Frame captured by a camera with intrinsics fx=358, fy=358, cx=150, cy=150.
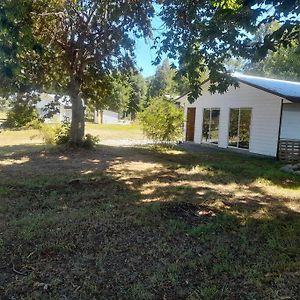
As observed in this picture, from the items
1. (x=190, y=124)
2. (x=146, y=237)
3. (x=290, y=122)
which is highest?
(x=290, y=122)

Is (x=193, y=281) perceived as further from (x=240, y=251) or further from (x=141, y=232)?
(x=141, y=232)

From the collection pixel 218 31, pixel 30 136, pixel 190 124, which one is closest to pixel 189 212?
pixel 218 31

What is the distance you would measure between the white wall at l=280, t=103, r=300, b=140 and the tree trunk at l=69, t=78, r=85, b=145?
27.2 ft

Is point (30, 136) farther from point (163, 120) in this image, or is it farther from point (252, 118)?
point (252, 118)

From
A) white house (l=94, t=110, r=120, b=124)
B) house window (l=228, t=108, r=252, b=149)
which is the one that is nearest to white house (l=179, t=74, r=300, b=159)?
house window (l=228, t=108, r=252, b=149)

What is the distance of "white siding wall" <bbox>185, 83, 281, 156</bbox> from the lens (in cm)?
1482

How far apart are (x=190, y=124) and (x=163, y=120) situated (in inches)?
203

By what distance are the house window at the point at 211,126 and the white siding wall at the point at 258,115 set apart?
0.46m

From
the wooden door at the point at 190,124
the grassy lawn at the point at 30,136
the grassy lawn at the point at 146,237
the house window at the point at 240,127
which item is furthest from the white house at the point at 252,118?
the grassy lawn at the point at 30,136

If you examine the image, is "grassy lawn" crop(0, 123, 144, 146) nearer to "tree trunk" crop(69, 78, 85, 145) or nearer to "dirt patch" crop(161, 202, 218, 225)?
"tree trunk" crop(69, 78, 85, 145)

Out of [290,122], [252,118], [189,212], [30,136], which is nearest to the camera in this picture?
[189,212]

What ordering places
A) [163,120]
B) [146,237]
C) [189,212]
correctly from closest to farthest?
[146,237] < [189,212] < [163,120]

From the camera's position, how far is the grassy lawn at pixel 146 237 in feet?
11.8

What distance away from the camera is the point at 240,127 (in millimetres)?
16859
